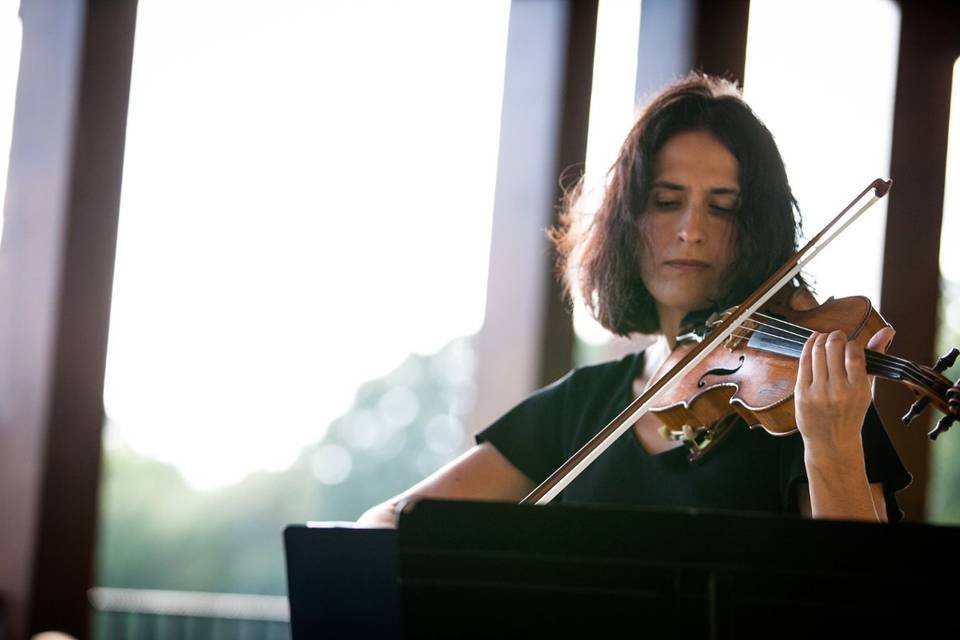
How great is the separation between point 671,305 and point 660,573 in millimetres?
859

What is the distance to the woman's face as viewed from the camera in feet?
5.50

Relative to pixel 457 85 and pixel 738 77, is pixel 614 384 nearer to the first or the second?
pixel 738 77

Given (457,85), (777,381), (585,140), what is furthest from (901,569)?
(457,85)

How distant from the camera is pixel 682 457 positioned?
1608 mm

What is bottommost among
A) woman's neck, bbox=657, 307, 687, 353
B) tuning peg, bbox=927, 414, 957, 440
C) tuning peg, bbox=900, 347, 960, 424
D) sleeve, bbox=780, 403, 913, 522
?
sleeve, bbox=780, 403, 913, 522

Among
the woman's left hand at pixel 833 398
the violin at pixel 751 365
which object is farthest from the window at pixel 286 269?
the woman's left hand at pixel 833 398

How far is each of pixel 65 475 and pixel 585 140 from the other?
151 centimetres

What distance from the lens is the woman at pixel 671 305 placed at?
60.2 inches

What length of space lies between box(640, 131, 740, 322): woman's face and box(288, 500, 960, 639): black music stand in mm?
830

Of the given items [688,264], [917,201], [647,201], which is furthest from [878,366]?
[917,201]

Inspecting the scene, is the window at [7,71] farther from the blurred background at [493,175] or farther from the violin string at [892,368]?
the violin string at [892,368]

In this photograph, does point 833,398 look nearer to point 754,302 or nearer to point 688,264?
point 754,302

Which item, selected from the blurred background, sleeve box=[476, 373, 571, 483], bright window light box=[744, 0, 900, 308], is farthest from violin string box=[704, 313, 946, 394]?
bright window light box=[744, 0, 900, 308]

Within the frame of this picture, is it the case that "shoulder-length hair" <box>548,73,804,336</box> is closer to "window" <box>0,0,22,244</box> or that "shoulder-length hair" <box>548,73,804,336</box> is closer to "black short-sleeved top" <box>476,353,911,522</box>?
"black short-sleeved top" <box>476,353,911,522</box>
